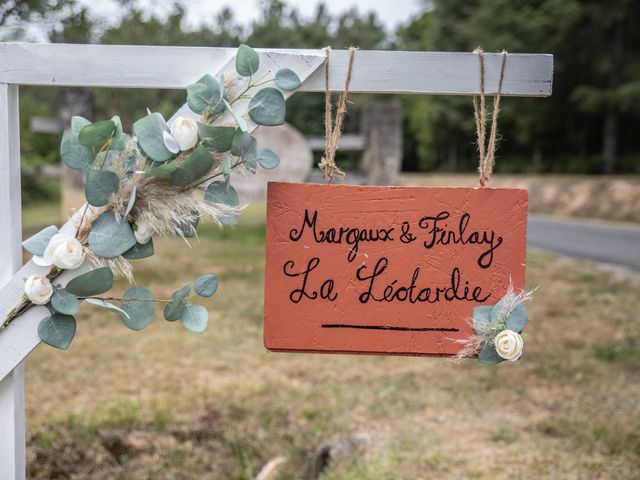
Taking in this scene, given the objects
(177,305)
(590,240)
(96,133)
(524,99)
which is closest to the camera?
(96,133)

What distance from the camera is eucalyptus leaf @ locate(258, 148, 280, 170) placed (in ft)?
3.12

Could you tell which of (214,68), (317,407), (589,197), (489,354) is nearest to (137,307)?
(214,68)

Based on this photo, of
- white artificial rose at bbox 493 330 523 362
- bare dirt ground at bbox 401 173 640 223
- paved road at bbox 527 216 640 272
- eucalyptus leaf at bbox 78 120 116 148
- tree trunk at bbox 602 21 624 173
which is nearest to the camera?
eucalyptus leaf at bbox 78 120 116 148

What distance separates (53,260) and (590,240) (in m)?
7.71

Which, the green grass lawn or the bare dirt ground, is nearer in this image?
the green grass lawn

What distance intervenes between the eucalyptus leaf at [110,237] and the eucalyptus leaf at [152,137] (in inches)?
4.2

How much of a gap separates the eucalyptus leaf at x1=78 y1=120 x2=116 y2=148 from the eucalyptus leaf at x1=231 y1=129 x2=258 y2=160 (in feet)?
0.56

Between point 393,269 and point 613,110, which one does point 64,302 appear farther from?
point 613,110

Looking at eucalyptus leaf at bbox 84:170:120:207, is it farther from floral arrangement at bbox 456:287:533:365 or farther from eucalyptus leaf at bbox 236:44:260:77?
floral arrangement at bbox 456:287:533:365

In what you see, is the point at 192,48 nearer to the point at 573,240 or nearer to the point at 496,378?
the point at 496,378

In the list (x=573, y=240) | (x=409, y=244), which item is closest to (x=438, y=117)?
(x=573, y=240)

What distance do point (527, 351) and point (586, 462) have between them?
4.58ft

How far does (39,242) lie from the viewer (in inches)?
34.9

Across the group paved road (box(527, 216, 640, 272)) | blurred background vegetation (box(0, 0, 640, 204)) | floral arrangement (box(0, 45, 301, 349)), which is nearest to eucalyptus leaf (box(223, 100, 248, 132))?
floral arrangement (box(0, 45, 301, 349))
